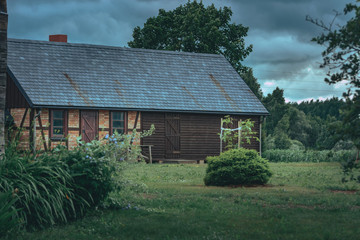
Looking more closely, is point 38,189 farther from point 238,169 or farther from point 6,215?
point 238,169

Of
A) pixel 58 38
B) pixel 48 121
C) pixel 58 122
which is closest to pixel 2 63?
pixel 48 121

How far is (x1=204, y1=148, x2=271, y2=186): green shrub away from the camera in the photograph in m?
16.2

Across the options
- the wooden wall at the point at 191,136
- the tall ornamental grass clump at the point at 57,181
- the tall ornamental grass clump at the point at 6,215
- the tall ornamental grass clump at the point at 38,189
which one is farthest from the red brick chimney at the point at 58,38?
the tall ornamental grass clump at the point at 6,215

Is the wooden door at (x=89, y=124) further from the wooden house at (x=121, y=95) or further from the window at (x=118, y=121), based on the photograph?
the window at (x=118, y=121)

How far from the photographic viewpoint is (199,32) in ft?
146

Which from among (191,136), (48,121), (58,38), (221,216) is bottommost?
(221,216)

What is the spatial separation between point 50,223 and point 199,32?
36.2 meters

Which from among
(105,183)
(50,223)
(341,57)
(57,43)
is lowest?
(50,223)

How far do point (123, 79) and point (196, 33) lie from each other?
531 inches

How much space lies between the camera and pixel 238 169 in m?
16.2

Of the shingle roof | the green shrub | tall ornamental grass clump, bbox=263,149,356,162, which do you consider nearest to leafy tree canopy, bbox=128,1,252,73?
the shingle roof

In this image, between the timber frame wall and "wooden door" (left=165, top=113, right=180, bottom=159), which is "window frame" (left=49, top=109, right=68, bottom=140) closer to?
the timber frame wall

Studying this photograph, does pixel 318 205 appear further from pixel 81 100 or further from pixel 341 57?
pixel 81 100

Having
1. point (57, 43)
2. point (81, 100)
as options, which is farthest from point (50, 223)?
point (57, 43)
